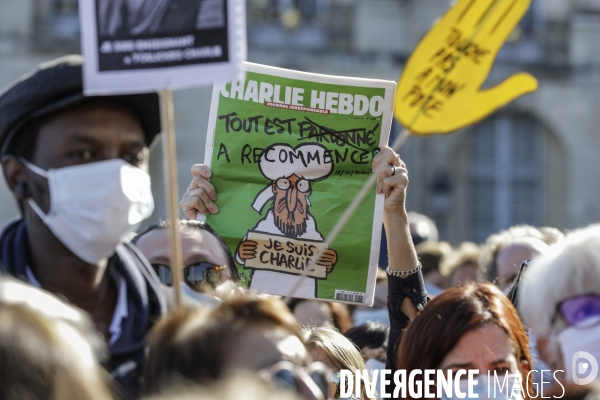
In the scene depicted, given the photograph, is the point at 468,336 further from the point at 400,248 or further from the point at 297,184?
the point at 297,184

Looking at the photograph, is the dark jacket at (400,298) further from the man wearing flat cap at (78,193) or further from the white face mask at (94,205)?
the white face mask at (94,205)

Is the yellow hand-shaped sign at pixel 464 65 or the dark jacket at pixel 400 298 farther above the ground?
the yellow hand-shaped sign at pixel 464 65

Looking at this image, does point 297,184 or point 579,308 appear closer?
point 579,308

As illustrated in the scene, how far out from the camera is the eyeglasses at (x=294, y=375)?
200 cm

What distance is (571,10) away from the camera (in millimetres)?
18859

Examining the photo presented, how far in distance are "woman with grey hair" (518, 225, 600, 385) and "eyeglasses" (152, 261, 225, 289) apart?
98cm

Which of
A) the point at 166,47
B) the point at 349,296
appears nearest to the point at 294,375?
the point at 166,47

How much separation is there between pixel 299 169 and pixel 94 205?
121 cm

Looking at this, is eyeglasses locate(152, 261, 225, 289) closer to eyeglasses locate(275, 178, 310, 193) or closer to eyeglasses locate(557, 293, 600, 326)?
eyeglasses locate(275, 178, 310, 193)

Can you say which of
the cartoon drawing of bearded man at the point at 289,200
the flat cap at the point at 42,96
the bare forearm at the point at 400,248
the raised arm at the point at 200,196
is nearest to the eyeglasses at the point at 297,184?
the cartoon drawing of bearded man at the point at 289,200

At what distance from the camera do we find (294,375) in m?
2.02

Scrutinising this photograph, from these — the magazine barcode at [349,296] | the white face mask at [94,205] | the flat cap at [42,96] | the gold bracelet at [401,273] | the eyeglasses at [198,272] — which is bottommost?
the magazine barcode at [349,296]

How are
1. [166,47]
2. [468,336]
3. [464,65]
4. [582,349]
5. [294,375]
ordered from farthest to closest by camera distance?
[464,65]
[468,336]
[582,349]
[166,47]
[294,375]

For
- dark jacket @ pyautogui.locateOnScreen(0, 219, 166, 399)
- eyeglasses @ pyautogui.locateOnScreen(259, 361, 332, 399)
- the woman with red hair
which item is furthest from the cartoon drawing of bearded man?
eyeglasses @ pyautogui.locateOnScreen(259, 361, 332, 399)
